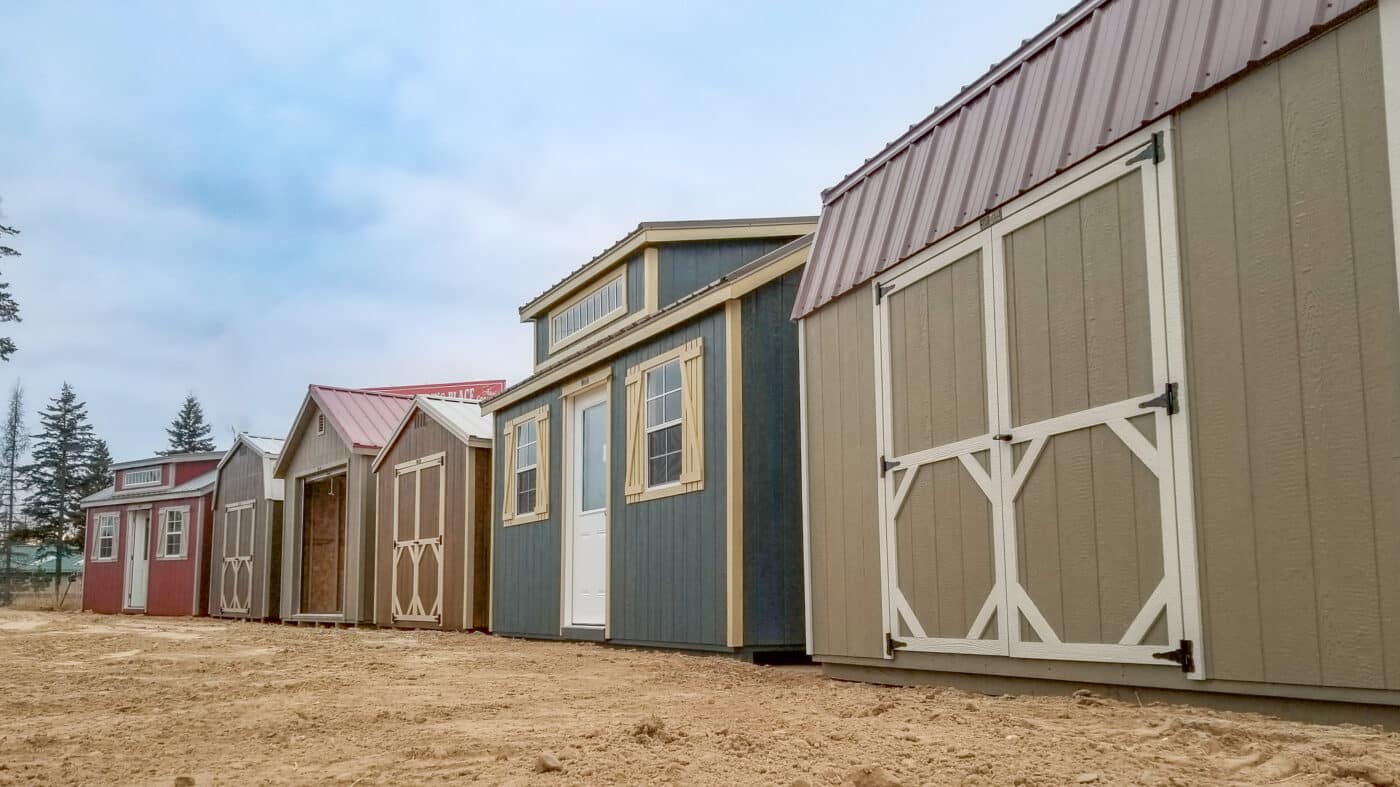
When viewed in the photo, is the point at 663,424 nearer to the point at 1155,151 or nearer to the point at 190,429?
the point at 1155,151

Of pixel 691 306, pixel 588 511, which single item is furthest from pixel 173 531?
pixel 691 306

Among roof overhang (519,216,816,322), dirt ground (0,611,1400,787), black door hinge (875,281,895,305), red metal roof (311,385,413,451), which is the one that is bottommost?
dirt ground (0,611,1400,787)

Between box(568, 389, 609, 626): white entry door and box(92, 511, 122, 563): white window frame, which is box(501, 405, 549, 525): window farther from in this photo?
box(92, 511, 122, 563): white window frame

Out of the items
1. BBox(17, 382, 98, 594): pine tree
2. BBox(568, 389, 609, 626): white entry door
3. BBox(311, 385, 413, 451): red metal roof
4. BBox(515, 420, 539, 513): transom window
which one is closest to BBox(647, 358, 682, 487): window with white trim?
BBox(568, 389, 609, 626): white entry door

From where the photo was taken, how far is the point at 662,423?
10359mm

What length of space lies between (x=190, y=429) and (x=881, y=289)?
61.7 m

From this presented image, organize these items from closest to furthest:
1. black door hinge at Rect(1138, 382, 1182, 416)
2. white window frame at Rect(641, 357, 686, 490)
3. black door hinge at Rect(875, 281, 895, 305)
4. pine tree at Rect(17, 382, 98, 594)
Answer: black door hinge at Rect(1138, 382, 1182, 416) < black door hinge at Rect(875, 281, 895, 305) < white window frame at Rect(641, 357, 686, 490) < pine tree at Rect(17, 382, 98, 594)

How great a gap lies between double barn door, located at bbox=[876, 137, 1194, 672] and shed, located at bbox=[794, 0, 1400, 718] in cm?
2

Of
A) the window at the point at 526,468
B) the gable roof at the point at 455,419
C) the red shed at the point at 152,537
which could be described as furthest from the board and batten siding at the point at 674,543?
the red shed at the point at 152,537

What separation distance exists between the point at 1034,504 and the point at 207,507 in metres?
23.5

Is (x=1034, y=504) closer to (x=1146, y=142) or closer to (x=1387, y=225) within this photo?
(x=1146, y=142)

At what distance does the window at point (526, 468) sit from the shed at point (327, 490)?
5.37 metres

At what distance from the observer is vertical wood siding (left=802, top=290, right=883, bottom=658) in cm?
700

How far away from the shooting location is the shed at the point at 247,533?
72.2ft
